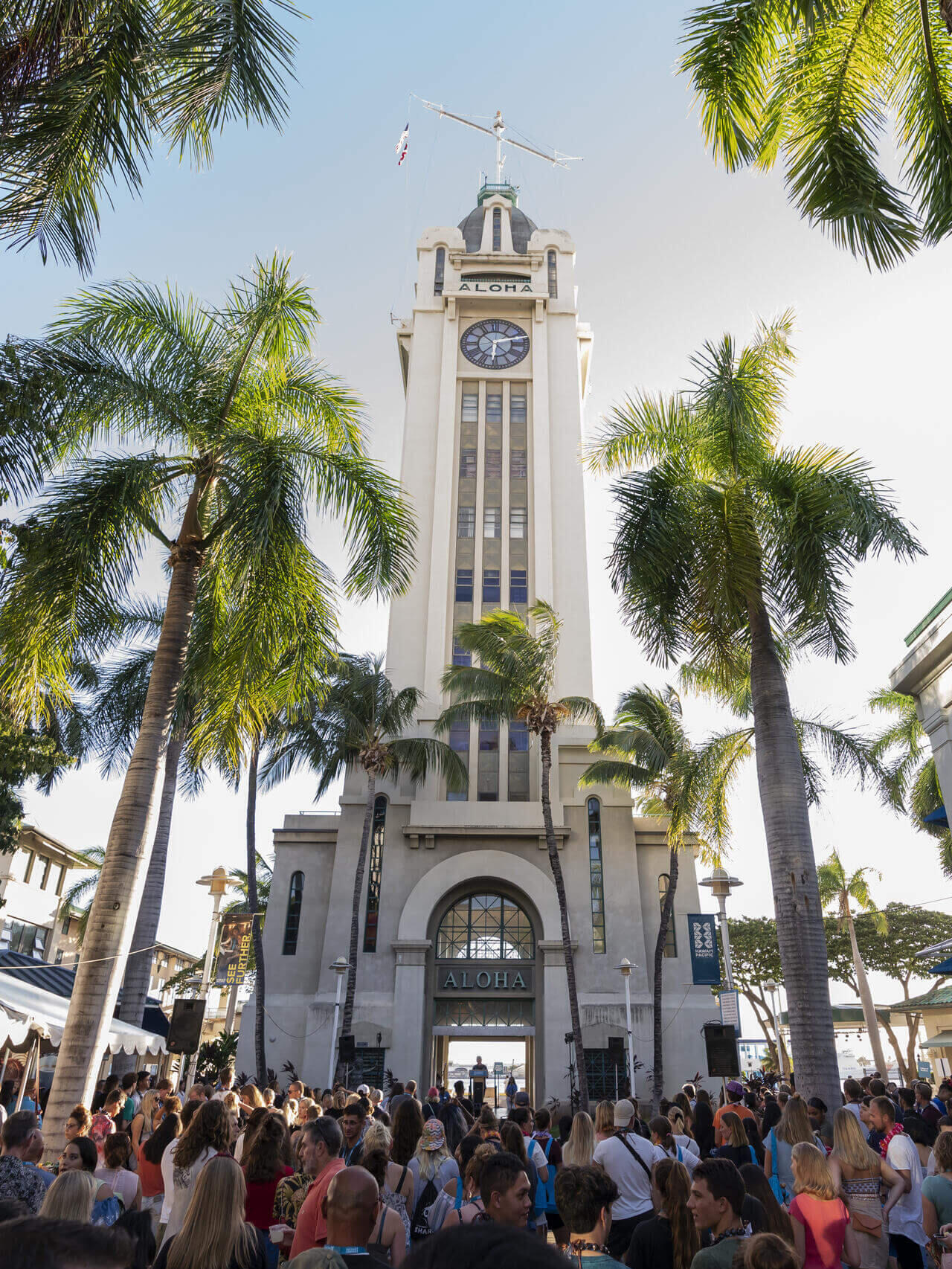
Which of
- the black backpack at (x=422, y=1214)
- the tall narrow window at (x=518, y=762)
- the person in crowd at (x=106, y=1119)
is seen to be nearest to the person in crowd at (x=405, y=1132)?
the black backpack at (x=422, y=1214)

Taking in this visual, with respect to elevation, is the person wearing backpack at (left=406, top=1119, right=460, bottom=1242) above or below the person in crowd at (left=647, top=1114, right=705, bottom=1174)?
below

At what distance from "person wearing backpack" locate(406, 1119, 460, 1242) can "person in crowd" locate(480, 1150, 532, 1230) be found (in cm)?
243

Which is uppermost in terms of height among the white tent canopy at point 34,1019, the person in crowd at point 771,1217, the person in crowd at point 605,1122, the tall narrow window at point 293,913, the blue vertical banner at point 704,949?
the tall narrow window at point 293,913

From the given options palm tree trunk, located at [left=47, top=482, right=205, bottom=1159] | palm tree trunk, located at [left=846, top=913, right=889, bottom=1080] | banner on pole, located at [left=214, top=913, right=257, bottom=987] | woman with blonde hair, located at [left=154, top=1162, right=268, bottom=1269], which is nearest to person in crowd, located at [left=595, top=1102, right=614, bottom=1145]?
woman with blonde hair, located at [left=154, top=1162, right=268, bottom=1269]

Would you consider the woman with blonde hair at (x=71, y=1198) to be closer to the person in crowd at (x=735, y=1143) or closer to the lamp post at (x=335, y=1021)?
the person in crowd at (x=735, y=1143)

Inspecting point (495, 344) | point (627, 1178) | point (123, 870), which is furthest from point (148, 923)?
point (495, 344)

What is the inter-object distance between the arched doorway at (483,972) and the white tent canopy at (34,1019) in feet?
52.7

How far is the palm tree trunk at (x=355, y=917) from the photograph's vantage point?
2677 centimetres

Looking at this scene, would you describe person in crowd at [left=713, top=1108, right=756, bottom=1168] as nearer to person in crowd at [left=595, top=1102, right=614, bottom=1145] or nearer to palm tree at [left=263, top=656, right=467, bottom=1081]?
person in crowd at [left=595, top=1102, right=614, bottom=1145]

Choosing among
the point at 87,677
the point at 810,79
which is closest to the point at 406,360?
the point at 87,677

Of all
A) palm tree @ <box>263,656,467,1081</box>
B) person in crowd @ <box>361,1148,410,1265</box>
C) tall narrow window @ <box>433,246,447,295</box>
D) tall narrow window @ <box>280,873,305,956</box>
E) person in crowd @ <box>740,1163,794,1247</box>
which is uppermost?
tall narrow window @ <box>433,246,447,295</box>

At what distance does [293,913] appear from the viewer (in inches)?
1275

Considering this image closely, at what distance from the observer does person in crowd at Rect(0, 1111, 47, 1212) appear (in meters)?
5.38

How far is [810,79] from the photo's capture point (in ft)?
29.0
